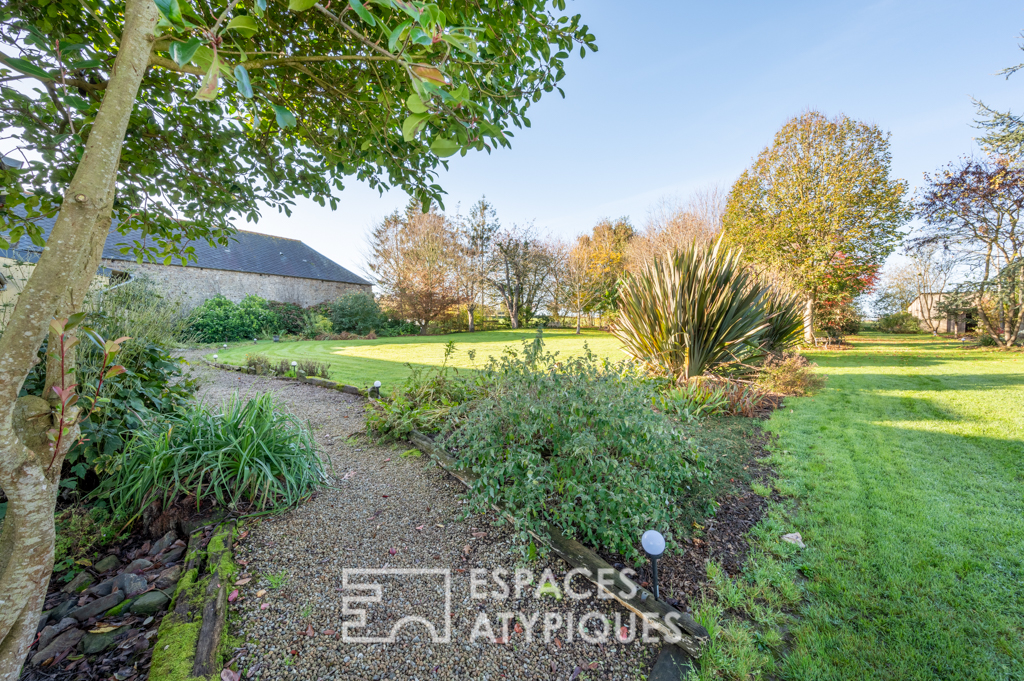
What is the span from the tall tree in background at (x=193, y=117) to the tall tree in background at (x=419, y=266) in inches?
672

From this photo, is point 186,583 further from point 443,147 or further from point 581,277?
point 581,277

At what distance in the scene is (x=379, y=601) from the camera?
1698 millimetres

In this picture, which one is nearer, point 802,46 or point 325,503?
point 325,503

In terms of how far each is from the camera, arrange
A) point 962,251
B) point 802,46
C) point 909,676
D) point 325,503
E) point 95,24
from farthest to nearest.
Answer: point 962,251
point 802,46
point 325,503
point 95,24
point 909,676

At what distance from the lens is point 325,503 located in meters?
2.47

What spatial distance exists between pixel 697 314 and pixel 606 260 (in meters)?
18.0

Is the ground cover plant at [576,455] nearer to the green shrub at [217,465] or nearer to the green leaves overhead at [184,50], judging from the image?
the green shrub at [217,465]

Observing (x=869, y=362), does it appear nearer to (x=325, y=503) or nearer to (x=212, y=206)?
(x=325, y=503)

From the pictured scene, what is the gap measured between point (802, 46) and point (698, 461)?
264 inches

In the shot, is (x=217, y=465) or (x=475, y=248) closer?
(x=217, y=465)

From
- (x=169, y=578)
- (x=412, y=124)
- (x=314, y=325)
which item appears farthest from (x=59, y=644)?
(x=314, y=325)

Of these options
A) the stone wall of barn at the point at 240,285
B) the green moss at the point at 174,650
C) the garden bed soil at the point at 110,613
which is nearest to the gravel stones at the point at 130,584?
the garden bed soil at the point at 110,613

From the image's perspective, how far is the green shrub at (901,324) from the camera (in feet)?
A: 68.4

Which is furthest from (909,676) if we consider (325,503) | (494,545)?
(325,503)
